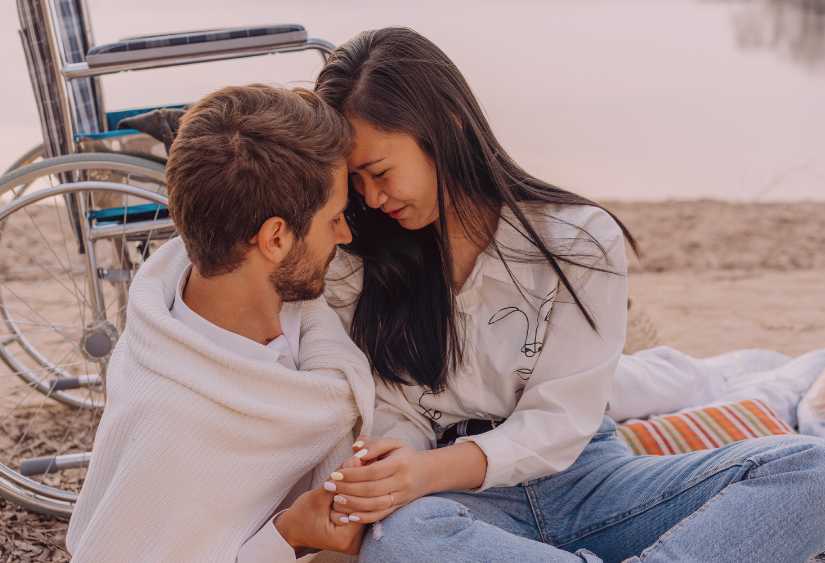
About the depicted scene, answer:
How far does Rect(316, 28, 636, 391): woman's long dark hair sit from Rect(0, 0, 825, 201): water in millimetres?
4293

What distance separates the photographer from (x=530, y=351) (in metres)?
2.07

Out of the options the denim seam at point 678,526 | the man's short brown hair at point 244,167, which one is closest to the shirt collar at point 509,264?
the man's short brown hair at point 244,167

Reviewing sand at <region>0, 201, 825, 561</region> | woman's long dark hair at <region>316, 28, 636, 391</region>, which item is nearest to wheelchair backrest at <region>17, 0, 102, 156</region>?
woman's long dark hair at <region>316, 28, 636, 391</region>

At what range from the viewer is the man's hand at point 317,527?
1.79 m

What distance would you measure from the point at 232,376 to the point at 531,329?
618 millimetres

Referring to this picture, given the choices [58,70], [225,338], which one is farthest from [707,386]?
[58,70]

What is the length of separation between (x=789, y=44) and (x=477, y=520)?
822cm

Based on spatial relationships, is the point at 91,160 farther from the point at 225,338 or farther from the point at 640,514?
the point at 640,514

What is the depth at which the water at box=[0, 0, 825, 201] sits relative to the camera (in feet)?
21.9

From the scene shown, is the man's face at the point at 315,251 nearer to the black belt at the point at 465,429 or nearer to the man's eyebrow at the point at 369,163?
the man's eyebrow at the point at 369,163

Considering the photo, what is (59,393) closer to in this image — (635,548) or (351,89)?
(351,89)

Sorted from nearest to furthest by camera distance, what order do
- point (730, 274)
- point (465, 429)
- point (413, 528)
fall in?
point (413, 528) → point (465, 429) → point (730, 274)

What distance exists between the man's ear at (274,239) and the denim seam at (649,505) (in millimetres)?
785

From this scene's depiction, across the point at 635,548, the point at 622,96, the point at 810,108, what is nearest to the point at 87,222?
the point at 635,548
